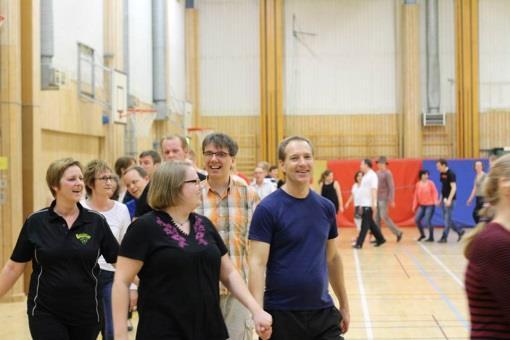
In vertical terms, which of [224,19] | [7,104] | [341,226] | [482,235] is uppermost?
[224,19]

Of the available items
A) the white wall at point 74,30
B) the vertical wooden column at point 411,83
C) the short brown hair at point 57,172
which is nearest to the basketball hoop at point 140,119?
the white wall at point 74,30

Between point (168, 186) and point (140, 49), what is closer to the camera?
point (168, 186)

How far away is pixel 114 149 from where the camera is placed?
1778 cm

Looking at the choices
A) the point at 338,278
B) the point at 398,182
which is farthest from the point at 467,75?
the point at 338,278

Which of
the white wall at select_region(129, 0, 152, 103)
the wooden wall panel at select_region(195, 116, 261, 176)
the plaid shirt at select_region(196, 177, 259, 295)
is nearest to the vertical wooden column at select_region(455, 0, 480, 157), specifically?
the wooden wall panel at select_region(195, 116, 261, 176)

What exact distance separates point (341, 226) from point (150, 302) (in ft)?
71.9

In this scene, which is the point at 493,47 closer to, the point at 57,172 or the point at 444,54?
the point at 444,54

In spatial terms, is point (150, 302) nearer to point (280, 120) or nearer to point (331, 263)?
point (331, 263)

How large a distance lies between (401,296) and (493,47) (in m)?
18.2

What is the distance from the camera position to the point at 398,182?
2525 cm

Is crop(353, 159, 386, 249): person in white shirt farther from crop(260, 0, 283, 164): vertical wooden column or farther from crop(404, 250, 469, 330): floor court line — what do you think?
crop(260, 0, 283, 164): vertical wooden column

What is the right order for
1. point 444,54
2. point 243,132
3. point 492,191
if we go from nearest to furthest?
1. point 492,191
2. point 444,54
3. point 243,132

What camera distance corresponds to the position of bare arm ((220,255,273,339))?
415cm

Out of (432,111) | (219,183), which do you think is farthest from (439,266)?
(432,111)
